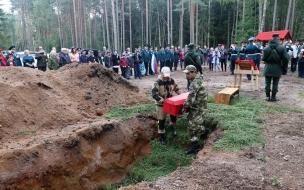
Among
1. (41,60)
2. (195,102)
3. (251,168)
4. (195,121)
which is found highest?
(41,60)

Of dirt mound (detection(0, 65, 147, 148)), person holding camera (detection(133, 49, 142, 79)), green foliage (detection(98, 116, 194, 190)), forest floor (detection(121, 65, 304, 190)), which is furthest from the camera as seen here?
person holding camera (detection(133, 49, 142, 79))

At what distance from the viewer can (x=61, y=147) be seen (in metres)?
5.05

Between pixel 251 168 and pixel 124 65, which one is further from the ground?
pixel 124 65

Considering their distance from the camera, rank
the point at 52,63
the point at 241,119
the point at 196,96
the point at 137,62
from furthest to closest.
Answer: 1. the point at 137,62
2. the point at 52,63
3. the point at 241,119
4. the point at 196,96

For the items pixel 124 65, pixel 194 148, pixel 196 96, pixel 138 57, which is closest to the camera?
pixel 196 96

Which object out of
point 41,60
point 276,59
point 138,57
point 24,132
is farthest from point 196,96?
point 138,57

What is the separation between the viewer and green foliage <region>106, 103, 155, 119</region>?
6887 mm

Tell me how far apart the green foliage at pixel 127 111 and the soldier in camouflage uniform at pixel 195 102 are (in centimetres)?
198

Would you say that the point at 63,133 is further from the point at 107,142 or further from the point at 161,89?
the point at 161,89

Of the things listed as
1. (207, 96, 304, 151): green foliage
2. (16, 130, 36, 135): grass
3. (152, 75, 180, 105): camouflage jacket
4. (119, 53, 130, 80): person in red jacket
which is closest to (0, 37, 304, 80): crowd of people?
(119, 53, 130, 80): person in red jacket

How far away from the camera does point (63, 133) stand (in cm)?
546

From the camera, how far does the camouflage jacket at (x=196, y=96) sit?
5.17 metres

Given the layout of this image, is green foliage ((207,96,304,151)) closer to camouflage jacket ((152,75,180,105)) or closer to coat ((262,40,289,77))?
coat ((262,40,289,77))

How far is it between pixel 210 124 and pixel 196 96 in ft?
4.79
